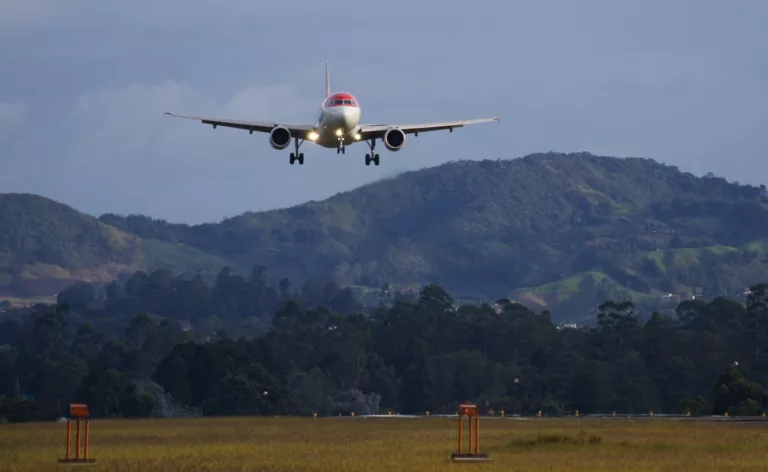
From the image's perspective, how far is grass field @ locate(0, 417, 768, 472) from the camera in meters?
57.2

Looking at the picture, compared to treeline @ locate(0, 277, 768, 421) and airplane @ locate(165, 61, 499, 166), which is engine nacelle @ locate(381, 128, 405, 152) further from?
treeline @ locate(0, 277, 768, 421)

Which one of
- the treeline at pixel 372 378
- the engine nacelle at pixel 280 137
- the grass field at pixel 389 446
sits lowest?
the grass field at pixel 389 446

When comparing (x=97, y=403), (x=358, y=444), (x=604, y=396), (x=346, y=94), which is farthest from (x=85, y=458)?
(x=604, y=396)

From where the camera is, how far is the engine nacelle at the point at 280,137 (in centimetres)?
8806

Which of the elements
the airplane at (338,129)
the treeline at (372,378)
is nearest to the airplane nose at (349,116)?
the airplane at (338,129)

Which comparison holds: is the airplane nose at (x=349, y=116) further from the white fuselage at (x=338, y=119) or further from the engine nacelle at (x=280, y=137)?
the engine nacelle at (x=280, y=137)

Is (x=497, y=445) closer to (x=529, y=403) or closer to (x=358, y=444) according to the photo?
(x=358, y=444)

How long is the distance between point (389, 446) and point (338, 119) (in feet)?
75.9

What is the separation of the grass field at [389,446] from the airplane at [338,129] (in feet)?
53.6

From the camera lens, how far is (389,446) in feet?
222

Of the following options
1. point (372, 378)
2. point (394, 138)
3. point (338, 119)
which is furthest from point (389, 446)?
point (372, 378)

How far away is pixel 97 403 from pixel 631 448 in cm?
8508

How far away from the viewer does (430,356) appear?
189625 millimetres

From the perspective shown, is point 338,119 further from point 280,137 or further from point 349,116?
point 280,137
